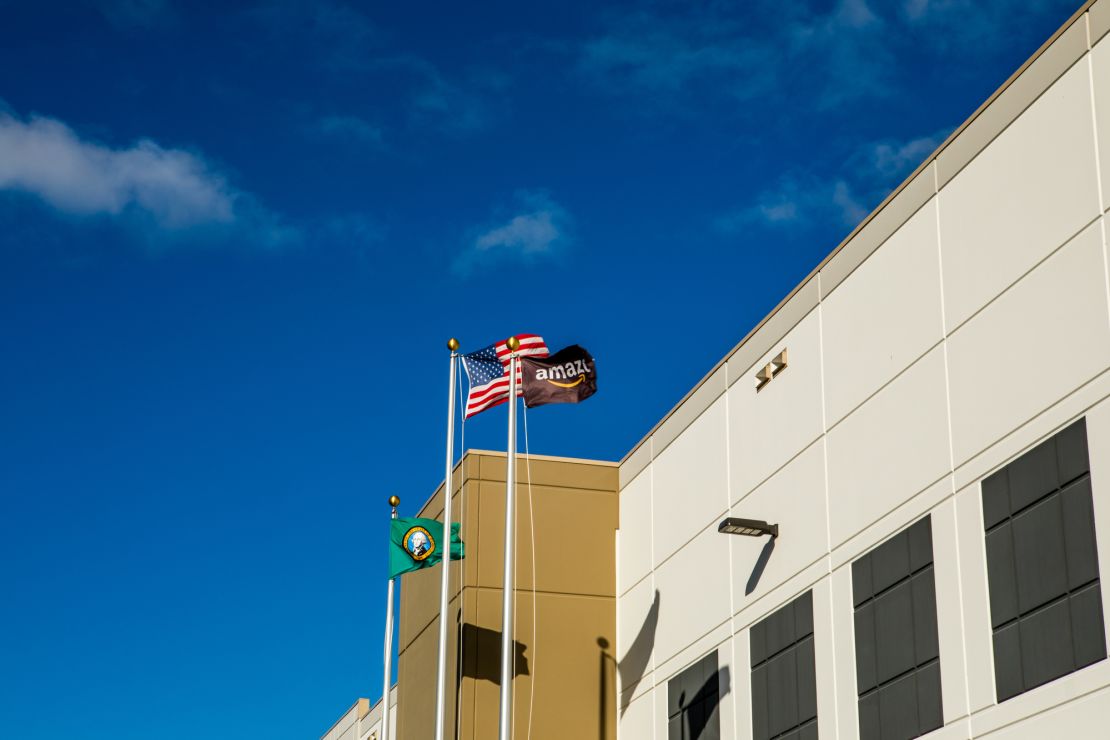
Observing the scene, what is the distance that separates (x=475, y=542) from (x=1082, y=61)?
16157 millimetres

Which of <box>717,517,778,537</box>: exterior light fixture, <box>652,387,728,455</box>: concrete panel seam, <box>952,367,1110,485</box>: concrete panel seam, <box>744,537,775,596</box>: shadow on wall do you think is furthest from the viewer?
<box>652,387,728,455</box>: concrete panel seam

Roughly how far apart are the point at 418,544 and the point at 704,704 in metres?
6.41

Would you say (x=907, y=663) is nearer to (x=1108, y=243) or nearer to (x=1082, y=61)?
(x=1108, y=243)

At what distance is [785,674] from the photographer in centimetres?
2475

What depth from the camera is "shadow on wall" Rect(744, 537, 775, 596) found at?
25.9 m

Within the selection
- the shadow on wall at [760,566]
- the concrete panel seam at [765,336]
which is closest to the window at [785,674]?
the shadow on wall at [760,566]

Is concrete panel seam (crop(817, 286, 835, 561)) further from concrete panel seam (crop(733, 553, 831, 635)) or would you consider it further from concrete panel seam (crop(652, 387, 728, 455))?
concrete panel seam (crop(652, 387, 728, 455))

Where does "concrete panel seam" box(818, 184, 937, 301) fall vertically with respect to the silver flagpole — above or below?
above

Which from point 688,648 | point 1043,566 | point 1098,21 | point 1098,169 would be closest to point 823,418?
point 688,648

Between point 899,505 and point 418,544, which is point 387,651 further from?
point 899,505

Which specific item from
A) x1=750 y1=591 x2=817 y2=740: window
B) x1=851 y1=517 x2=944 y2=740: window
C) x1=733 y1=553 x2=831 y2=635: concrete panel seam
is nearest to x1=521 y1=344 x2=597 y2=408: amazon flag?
x1=733 y1=553 x2=831 y2=635: concrete panel seam

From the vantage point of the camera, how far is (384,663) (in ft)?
102

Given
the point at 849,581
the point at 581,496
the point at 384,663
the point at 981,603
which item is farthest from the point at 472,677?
the point at 981,603

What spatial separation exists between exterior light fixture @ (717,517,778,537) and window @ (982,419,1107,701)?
5.67m
